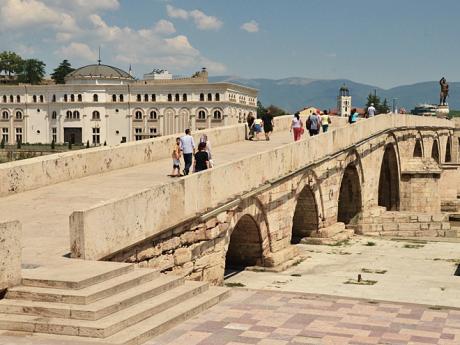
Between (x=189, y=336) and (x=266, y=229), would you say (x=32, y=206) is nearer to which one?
(x=189, y=336)

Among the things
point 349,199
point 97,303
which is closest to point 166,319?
point 97,303

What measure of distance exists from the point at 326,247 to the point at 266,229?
16.6ft

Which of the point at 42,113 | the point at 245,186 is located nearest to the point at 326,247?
the point at 245,186

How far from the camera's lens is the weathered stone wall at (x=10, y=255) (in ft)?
22.3

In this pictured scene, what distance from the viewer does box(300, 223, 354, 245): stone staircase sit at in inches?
803

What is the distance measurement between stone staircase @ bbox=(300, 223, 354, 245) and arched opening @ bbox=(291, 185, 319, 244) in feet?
0.55

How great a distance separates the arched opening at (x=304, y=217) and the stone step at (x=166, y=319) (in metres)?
12.0

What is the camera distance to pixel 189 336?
22.0ft

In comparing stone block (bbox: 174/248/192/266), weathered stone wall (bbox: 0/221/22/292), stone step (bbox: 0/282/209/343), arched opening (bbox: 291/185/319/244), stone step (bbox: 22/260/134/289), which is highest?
weathered stone wall (bbox: 0/221/22/292)

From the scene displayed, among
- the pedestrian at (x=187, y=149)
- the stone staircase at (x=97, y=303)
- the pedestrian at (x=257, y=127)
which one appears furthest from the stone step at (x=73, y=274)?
the pedestrian at (x=257, y=127)

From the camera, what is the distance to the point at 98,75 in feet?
303

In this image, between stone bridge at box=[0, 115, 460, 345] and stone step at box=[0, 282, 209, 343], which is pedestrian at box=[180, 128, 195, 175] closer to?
stone bridge at box=[0, 115, 460, 345]

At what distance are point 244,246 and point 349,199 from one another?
11656 millimetres

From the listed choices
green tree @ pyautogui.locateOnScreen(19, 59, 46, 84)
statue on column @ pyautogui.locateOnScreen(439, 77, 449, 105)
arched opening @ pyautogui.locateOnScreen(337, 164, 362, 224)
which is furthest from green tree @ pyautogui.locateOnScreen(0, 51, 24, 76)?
arched opening @ pyautogui.locateOnScreen(337, 164, 362, 224)
